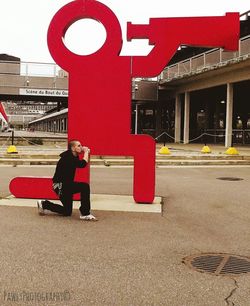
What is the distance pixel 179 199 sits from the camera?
32.9ft

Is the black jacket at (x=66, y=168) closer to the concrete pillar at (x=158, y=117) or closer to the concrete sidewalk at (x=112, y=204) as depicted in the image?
the concrete sidewalk at (x=112, y=204)

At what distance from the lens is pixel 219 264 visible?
5297 millimetres

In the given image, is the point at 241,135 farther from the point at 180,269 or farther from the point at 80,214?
the point at 180,269

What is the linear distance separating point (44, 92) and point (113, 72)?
25590 mm

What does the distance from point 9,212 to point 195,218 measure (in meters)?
3.40

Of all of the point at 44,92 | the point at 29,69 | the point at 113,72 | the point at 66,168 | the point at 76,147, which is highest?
the point at 29,69

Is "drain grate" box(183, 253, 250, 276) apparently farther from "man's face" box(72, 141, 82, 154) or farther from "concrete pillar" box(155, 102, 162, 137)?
"concrete pillar" box(155, 102, 162, 137)

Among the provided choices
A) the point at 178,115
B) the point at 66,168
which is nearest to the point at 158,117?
the point at 178,115

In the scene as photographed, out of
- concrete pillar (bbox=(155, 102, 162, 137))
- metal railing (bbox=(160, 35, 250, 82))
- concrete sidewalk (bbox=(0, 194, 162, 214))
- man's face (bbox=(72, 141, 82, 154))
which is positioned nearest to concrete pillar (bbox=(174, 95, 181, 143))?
metal railing (bbox=(160, 35, 250, 82))

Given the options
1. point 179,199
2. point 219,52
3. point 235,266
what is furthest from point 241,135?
point 235,266

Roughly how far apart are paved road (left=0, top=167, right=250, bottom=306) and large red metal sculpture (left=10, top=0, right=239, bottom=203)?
44.5 inches

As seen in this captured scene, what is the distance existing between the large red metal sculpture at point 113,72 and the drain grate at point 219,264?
12.4 feet

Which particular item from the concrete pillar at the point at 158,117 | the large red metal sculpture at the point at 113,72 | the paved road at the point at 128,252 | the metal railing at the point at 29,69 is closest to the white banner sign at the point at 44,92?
the metal railing at the point at 29,69

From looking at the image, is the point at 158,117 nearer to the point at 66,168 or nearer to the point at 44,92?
the point at 44,92
